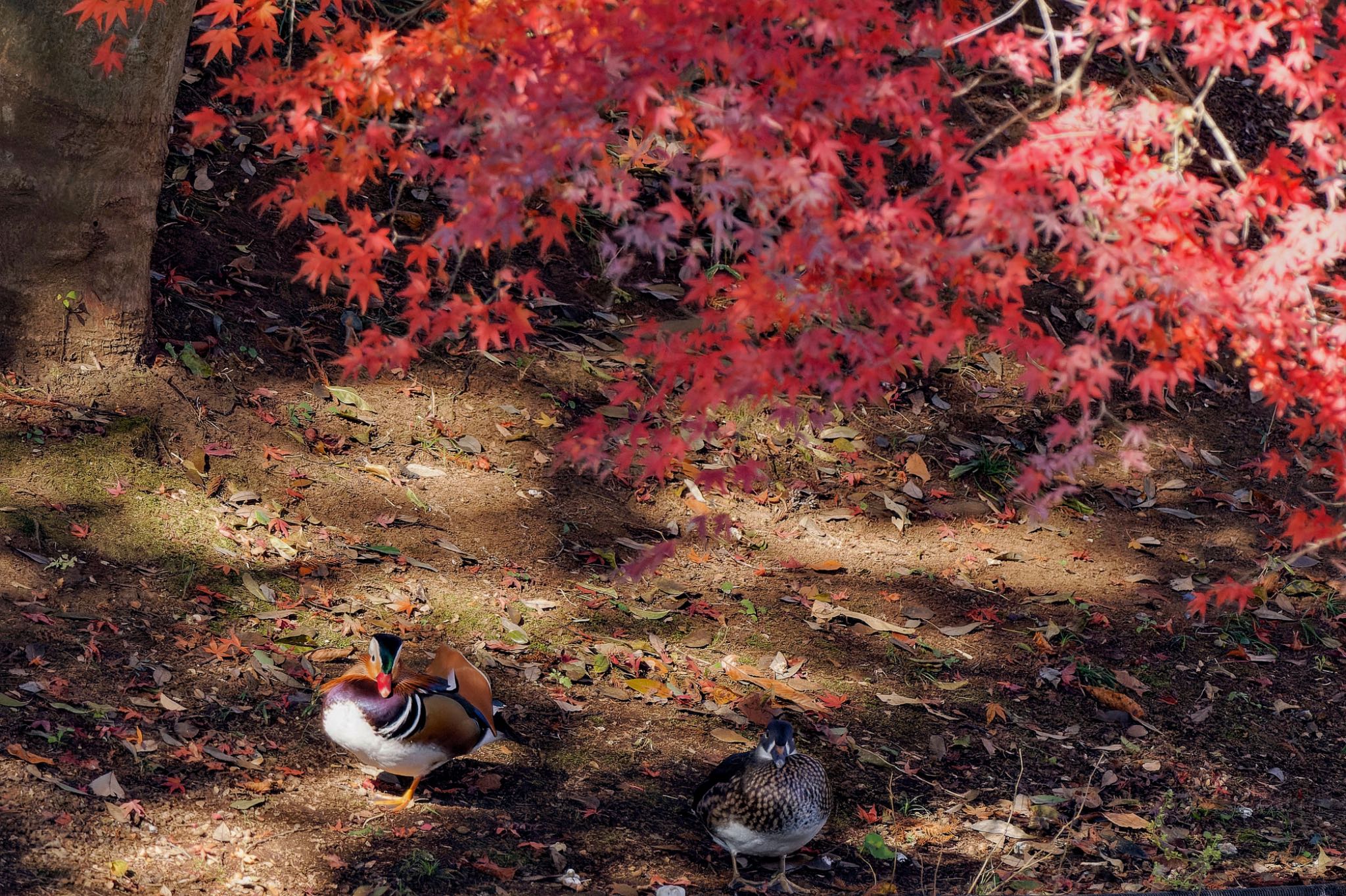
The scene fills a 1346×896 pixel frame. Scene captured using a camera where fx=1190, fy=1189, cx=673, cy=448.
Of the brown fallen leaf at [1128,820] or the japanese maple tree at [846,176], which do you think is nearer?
the japanese maple tree at [846,176]

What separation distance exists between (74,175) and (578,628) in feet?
8.79

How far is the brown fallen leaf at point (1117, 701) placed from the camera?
16.1 ft

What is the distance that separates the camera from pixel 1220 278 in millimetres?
2922

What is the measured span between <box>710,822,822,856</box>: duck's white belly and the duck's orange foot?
97 cm

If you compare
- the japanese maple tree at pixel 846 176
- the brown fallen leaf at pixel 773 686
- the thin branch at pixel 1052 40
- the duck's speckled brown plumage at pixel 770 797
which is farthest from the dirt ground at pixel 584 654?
the thin branch at pixel 1052 40

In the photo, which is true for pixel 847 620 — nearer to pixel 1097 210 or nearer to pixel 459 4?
pixel 1097 210

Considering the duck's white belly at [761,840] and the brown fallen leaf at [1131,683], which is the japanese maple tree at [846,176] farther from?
the brown fallen leaf at [1131,683]

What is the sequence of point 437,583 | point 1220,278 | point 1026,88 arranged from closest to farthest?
point 1220,278 < point 437,583 < point 1026,88

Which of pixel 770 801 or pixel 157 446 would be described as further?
pixel 157 446

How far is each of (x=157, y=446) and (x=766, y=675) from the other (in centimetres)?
269

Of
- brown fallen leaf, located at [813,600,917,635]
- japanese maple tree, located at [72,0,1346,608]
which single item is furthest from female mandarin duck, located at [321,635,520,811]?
brown fallen leaf, located at [813,600,917,635]

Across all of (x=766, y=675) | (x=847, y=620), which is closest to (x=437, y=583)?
(x=766, y=675)

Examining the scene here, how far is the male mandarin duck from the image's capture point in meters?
3.52

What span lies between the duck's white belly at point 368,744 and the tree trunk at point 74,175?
2293 mm
